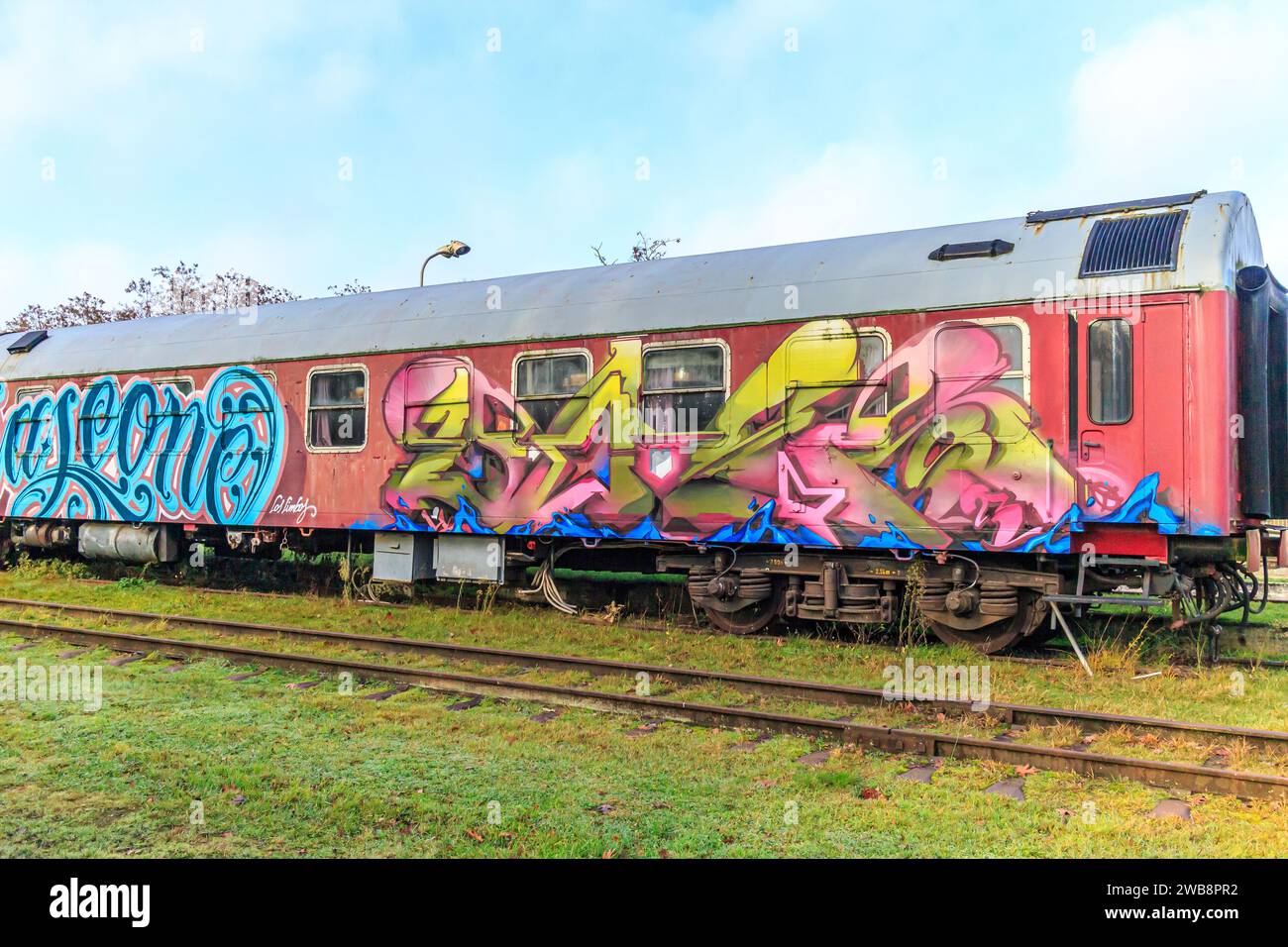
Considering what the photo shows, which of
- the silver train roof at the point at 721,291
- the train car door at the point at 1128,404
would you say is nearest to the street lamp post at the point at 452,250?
the silver train roof at the point at 721,291

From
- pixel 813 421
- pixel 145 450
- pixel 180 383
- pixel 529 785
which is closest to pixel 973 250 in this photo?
pixel 813 421

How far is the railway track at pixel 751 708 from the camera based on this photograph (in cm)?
612

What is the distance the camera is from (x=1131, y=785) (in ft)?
19.5

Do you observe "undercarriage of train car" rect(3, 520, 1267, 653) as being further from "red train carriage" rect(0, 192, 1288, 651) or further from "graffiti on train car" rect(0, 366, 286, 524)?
"graffiti on train car" rect(0, 366, 286, 524)

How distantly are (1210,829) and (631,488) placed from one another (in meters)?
6.90

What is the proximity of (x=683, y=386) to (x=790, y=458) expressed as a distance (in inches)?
58.3

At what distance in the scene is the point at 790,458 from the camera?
33.5 feet

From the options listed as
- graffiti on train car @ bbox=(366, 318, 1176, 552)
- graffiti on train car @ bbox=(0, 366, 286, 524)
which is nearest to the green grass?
graffiti on train car @ bbox=(366, 318, 1176, 552)

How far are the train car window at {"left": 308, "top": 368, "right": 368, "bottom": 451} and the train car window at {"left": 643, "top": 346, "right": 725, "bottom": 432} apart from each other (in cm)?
432

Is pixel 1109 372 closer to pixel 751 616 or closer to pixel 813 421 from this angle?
pixel 813 421

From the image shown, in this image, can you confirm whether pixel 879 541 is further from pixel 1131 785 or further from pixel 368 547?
pixel 368 547

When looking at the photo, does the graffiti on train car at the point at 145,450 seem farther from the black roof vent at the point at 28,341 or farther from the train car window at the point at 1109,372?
the train car window at the point at 1109,372

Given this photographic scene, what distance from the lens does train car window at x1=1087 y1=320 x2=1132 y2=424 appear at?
880 centimetres

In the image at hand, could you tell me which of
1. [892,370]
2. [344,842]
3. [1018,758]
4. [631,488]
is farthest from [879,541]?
[344,842]
